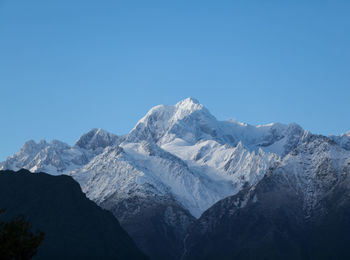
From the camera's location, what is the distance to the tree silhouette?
10583cm

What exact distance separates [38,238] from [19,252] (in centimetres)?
344

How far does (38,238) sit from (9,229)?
5.16 metres

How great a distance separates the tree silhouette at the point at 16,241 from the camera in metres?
106

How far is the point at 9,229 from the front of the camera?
10769cm

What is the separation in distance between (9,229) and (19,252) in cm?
412

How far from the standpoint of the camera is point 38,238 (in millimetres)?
111000

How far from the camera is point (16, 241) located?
354 ft

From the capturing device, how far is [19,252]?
109 metres
